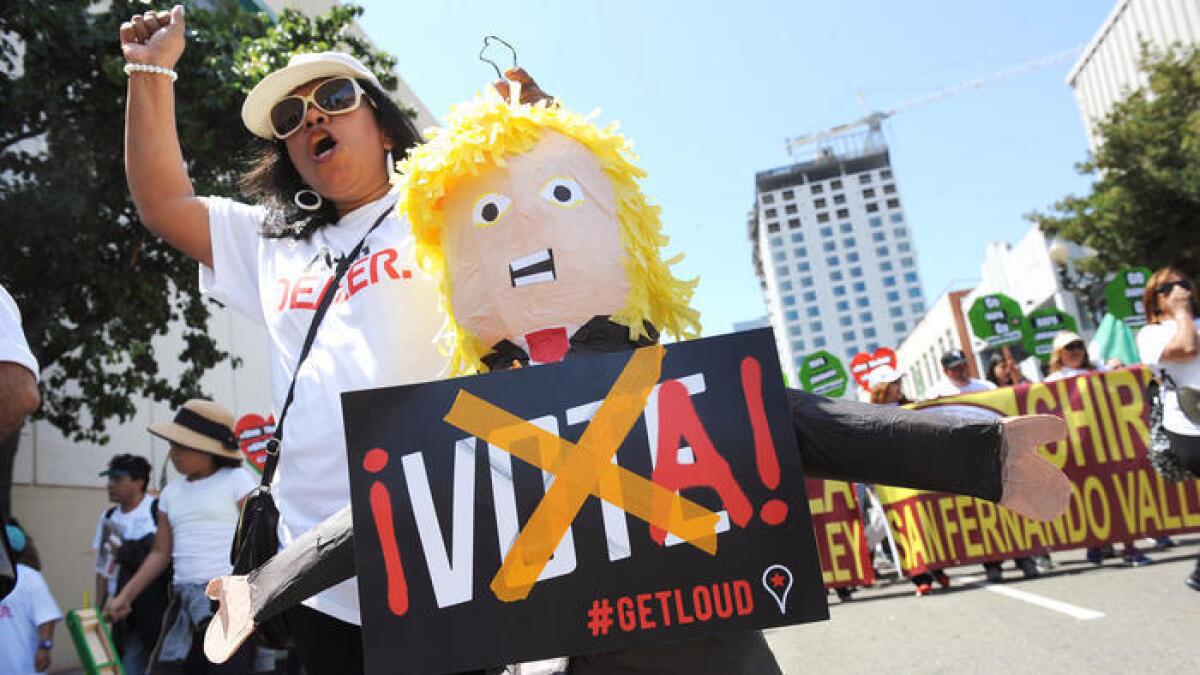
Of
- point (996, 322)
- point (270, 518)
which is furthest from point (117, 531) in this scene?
point (996, 322)

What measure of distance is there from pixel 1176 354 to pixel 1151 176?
51.5ft

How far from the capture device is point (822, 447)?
5.52 ft

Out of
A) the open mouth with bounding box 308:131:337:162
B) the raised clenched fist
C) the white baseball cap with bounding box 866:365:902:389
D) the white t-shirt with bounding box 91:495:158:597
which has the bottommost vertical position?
the white t-shirt with bounding box 91:495:158:597

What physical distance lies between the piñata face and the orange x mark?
299 millimetres

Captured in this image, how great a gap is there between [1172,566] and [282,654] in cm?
627

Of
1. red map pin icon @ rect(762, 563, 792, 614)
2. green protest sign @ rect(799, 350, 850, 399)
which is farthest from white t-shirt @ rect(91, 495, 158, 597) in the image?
green protest sign @ rect(799, 350, 850, 399)

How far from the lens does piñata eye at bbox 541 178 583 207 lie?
1.96m

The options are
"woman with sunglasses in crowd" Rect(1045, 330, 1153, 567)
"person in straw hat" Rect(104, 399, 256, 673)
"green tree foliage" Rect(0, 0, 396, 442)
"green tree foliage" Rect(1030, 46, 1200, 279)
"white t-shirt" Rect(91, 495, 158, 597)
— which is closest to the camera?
"person in straw hat" Rect(104, 399, 256, 673)

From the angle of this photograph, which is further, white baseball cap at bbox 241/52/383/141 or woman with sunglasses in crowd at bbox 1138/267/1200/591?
woman with sunglasses in crowd at bbox 1138/267/1200/591

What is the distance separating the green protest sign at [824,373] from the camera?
13133mm

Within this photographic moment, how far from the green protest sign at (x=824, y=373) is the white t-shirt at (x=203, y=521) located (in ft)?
30.3

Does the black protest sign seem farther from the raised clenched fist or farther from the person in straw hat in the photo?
the person in straw hat

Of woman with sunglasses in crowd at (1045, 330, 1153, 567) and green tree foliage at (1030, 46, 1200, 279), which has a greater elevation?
green tree foliage at (1030, 46, 1200, 279)

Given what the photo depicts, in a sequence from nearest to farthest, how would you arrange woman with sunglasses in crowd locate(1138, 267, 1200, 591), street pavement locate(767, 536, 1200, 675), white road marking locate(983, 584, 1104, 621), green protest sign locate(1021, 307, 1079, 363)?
street pavement locate(767, 536, 1200, 675)
woman with sunglasses in crowd locate(1138, 267, 1200, 591)
white road marking locate(983, 584, 1104, 621)
green protest sign locate(1021, 307, 1079, 363)
